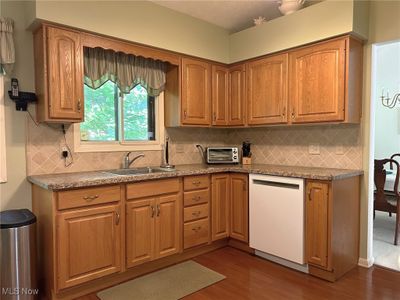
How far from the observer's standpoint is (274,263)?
2.93m

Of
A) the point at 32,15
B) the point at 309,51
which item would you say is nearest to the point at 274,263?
the point at 309,51

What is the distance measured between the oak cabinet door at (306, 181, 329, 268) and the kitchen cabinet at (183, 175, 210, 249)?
106cm

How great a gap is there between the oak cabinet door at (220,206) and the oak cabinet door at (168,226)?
49cm

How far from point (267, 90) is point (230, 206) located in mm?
1414

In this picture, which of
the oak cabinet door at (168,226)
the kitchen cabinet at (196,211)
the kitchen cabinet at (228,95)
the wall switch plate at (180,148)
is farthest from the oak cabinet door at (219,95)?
the oak cabinet door at (168,226)

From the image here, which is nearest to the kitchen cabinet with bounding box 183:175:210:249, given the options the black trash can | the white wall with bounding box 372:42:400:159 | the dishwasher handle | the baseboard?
the dishwasher handle

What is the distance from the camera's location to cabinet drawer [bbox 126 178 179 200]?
8.27 ft

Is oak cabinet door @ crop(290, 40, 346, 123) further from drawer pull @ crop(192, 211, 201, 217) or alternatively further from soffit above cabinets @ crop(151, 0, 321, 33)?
drawer pull @ crop(192, 211, 201, 217)

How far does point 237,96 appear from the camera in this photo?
3658 millimetres

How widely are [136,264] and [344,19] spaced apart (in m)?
2.93

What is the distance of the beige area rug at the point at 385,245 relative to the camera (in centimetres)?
291

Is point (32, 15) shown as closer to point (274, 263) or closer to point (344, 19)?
point (344, 19)

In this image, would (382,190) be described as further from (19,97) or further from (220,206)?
(19,97)

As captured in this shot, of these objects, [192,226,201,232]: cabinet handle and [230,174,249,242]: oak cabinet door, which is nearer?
[192,226,201,232]: cabinet handle
